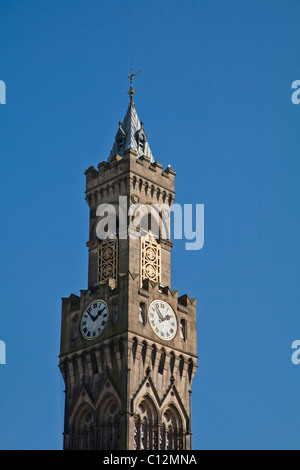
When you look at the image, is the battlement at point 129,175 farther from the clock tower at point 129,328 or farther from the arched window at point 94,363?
the arched window at point 94,363

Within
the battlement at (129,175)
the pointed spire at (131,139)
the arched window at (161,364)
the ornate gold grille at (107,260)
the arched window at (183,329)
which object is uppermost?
the pointed spire at (131,139)

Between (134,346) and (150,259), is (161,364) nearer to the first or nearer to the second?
(134,346)

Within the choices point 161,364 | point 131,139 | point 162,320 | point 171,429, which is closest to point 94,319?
point 162,320

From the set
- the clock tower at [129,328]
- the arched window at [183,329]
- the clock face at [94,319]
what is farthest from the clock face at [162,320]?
the clock face at [94,319]

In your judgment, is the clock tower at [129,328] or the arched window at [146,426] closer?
the arched window at [146,426]

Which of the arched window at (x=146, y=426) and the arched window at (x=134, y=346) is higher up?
the arched window at (x=134, y=346)

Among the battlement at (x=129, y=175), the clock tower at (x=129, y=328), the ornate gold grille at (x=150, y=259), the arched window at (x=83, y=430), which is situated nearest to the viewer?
the clock tower at (x=129, y=328)
